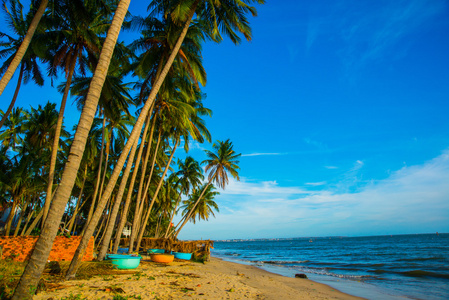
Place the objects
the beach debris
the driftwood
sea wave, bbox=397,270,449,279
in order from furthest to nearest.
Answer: the driftwood < sea wave, bbox=397,270,449,279 < the beach debris

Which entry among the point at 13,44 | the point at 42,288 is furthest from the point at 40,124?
the point at 42,288

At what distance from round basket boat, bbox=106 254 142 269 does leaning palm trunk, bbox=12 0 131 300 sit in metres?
5.43

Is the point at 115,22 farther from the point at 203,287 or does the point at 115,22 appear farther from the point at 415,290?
the point at 415,290

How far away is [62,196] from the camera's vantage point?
4.52 metres

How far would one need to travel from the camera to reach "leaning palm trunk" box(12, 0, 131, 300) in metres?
4.11

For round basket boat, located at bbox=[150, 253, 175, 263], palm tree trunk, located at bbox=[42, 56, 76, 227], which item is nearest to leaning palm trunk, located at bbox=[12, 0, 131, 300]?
palm tree trunk, located at bbox=[42, 56, 76, 227]

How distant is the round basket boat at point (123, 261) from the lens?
30.4 ft

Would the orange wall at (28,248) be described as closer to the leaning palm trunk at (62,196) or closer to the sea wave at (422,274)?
the leaning palm trunk at (62,196)

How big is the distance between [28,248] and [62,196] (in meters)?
7.41

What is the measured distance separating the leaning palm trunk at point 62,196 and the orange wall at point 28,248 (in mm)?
6252

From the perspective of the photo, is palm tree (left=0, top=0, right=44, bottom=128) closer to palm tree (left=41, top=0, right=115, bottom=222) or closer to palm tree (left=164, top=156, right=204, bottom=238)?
palm tree (left=41, top=0, right=115, bottom=222)

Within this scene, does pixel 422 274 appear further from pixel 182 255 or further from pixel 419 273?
pixel 182 255

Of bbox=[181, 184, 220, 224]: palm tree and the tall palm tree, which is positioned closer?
the tall palm tree

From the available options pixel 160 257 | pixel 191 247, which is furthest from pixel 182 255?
pixel 160 257
